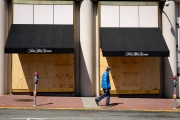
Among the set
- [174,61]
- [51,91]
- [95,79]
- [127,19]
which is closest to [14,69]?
[51,91]

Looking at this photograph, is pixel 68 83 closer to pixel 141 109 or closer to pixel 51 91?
pixel 51 91

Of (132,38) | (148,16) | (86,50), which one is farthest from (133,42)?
(86,50)

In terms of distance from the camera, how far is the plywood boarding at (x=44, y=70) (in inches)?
760

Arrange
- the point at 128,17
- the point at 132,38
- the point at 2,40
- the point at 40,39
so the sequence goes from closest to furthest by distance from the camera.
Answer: the point at 40,39 < the point at 132,38 < the point at 2,40 < the point at 128,17

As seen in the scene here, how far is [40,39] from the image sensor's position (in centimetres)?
1841

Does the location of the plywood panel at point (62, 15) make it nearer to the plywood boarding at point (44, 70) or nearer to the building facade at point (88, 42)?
the building facade at point (88, 42)

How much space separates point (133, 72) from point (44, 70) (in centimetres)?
509

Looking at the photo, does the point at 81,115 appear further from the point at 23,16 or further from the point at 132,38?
the point at 23,16

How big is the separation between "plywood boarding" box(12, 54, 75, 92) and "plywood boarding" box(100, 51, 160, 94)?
79.2 inches

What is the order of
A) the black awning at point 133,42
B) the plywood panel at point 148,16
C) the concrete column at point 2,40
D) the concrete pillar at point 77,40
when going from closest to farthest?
the black awning at point 133,42 < the concrete column at point 2,40 < the concrete pillar at point 77,40 < the plywood panel at point 148,16

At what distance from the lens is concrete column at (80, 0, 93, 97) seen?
19594mm

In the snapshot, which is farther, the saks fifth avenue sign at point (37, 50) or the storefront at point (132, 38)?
the storefront at point (132, 38)

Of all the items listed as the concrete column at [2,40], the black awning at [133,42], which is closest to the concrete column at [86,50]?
the black awning at [133,42]

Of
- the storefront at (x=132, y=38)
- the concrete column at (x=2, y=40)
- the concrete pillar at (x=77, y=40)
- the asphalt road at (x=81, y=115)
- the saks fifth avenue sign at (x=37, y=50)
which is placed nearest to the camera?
the asphalt road at (x=81, y=115)
